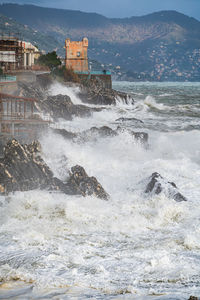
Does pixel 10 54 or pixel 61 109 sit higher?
pixel 10 54

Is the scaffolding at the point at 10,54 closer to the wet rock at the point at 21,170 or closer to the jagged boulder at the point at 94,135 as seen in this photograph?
the jagged boulder at the point at 94,135

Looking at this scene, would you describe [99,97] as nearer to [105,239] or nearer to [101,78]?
[101,78]

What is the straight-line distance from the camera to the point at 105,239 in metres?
9.38

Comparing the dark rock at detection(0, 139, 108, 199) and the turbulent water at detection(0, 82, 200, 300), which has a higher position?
the dark rock at detection(0, 139, 108, 199)

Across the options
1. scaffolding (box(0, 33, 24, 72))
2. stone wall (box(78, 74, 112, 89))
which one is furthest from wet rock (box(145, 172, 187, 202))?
stone wall (box(78, 74, 112, 89))

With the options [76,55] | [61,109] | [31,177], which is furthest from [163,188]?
[76,55]

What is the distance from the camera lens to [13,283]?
23.6ft

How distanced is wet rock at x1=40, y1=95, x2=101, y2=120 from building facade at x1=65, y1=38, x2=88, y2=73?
3294 centimetres

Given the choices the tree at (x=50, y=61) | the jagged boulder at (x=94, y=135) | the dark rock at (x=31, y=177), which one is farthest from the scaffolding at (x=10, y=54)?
the dark rock at (x=31, y=177)

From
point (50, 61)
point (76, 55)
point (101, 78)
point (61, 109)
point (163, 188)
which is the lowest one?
point (163, 188)

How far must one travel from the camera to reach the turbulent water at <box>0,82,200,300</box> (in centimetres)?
724

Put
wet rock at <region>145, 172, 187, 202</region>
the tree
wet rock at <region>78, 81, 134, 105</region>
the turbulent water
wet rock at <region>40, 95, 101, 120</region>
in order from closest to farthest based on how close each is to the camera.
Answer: the turbulent water, wet rock at <region>145, 172, 187, 202</region>, wet rock at <region>40, 95, 101, 120</region>, wet rock at <region>78, 81, 134, 105</region>, the tree

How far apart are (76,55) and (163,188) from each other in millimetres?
55927

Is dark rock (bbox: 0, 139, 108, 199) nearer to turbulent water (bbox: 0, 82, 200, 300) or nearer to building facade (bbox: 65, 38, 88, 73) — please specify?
turbulent water (bbox: 0, 82, 200, 300)
